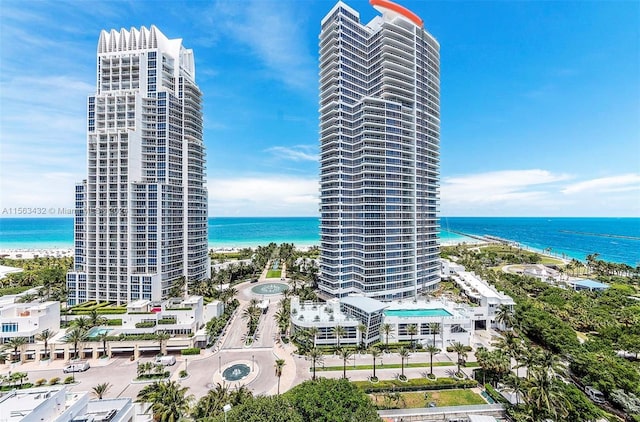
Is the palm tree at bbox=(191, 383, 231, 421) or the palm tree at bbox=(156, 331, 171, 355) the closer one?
the palm tree at bbox=(191, 383, 231, 421)

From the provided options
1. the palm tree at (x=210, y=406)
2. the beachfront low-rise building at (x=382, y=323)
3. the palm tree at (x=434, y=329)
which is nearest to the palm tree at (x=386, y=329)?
the beachfront low-rise building at (x=382, y=323)

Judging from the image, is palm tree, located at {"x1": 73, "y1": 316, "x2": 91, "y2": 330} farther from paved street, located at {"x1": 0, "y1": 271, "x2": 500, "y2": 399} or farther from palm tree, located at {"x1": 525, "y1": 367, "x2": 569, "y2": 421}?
palm tree, located at {"x1": 525, "y1": 367, "x2": 569, "y2": 421}

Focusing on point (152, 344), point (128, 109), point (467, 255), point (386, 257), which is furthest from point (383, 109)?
point (467, 255)

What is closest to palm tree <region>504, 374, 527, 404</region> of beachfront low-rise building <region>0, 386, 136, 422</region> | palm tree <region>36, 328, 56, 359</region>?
beachfront low-rise building <region>0, 386, 136, 422</region>

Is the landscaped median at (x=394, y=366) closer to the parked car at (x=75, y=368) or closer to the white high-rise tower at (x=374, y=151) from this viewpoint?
the white high-rise tower at (x=374, y=151)

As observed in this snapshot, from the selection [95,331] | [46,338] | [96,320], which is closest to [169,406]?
[95,331]
